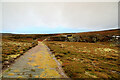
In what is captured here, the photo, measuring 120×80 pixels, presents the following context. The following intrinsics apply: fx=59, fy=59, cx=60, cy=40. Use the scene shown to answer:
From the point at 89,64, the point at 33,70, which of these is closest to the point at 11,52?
the point at 33,70

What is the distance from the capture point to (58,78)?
6375mm

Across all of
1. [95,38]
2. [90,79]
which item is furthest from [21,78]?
[95,38]

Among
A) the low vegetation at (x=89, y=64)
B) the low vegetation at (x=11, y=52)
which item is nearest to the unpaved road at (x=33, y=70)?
the low vegetation at (x=11, y=52)

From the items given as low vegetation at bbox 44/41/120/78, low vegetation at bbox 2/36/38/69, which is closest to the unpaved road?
low vegetation at bbox 2/36/38/69

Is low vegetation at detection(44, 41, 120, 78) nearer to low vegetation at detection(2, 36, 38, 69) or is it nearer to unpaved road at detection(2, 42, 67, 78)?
unpaved road at detection(2, 42, 67, 78)

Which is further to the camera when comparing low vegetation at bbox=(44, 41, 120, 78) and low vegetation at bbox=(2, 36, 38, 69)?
low vegetation at bbox=(2, 36, 38, 69)

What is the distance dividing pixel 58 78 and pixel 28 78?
3.13 meters

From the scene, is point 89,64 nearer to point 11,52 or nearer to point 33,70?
point 33,70

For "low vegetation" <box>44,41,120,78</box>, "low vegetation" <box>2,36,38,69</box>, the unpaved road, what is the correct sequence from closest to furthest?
the unpaved road → "low vegetation" <box>44,41,120,78</box> → "low vegetation" <box>2,36,38,69</box>

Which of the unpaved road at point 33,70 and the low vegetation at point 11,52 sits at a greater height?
the low vegetation at point 11,52

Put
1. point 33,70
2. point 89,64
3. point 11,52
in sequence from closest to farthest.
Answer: point 33,70
point 89,64
point 11,52

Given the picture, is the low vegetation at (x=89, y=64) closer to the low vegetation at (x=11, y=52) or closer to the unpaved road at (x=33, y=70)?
the unpaved road at (x=33, y=70)

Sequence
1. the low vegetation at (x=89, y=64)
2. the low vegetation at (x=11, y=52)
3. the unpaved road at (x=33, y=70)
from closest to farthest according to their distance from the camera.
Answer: the unpaved road at (x=33, y=70)
the low vegetation at (x=89, y=64)
the low vegetation at (x=11, y=52)

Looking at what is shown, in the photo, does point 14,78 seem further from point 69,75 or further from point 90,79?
point 90,79
